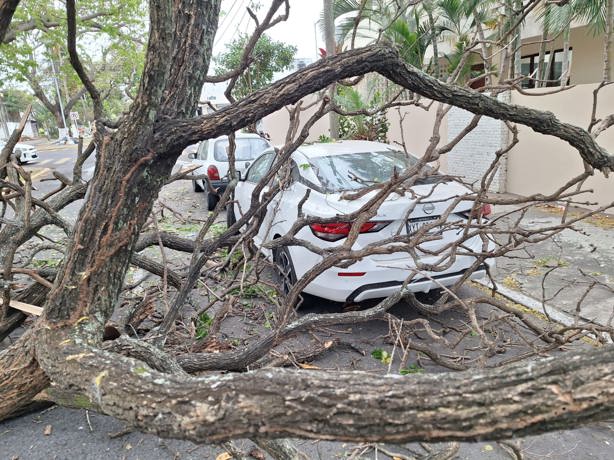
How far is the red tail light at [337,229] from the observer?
390cm

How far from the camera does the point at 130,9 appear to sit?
15023 millimetres

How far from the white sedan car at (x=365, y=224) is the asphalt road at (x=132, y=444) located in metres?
1.20

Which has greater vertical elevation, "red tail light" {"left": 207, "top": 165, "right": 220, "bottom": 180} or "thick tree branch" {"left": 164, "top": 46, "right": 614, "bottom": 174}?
"thick tree branch" {"left": 164, "top": 46, "right": 614, "bottom": 174}

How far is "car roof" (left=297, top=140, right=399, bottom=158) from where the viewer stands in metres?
5.10

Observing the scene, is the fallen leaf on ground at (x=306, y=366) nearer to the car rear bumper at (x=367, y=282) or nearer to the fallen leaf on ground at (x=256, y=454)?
the car rear bumper at (x=367, y=282)

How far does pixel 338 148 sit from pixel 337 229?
159 centimetres

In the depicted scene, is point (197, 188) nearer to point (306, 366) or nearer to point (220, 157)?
point (220, 157)

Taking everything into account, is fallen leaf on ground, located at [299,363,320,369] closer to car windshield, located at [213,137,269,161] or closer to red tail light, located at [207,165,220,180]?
red tail light, located at [207,165,220,180]

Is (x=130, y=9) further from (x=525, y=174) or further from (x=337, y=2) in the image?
(x=525, y=174)

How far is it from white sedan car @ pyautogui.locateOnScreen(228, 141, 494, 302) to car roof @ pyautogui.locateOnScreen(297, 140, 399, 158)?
0.04 feet

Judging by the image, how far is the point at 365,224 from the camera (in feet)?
12.7

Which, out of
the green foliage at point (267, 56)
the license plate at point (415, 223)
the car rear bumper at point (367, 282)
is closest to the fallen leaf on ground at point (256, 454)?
the car rear bumper at point (367, 282)

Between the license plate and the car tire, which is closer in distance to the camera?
the license plate

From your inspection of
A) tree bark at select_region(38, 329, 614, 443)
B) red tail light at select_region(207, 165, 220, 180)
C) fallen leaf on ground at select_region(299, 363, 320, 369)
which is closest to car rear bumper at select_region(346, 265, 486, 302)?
fallen leaf on ground at select_region(299, 363, 320, 369)
